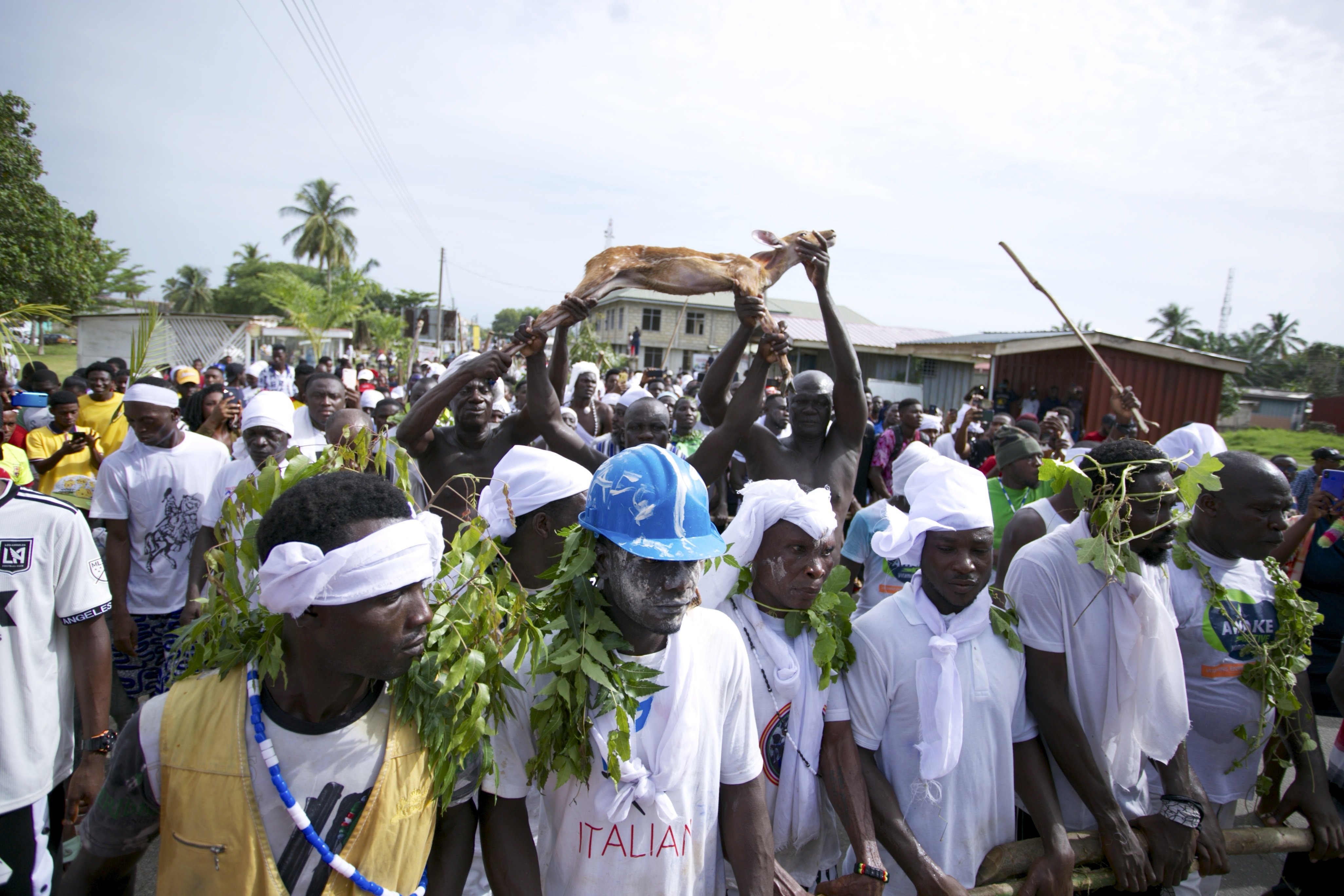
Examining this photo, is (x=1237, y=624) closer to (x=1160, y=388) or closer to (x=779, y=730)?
(x=779, y=730)

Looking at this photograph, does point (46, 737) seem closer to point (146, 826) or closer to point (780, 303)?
point (146, 826)

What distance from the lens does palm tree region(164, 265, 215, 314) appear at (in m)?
60.3

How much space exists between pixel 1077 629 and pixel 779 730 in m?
1.23

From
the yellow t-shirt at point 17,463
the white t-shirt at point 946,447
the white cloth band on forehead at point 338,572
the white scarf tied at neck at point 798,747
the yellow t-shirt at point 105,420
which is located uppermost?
the white cloth band on forehead at point 338,572

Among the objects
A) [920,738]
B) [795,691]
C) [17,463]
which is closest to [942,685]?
[920,738]

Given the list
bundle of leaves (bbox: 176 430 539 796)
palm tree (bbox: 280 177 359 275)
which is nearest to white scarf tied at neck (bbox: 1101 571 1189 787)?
bundle of leaves (bbox: 176 430 539 796)

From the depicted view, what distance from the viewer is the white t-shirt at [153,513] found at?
13.0ft

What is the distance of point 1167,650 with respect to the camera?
260 cm

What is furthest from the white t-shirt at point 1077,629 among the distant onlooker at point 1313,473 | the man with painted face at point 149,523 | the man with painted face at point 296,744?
the distant onlooker at point 1313,473

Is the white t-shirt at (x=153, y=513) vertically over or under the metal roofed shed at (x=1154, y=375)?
under

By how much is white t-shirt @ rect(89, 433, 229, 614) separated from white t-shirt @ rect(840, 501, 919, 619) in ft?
12.1

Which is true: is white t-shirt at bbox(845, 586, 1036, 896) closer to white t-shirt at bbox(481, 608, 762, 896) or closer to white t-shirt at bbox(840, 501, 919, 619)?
white t-shirt at bbox(481, 608, 762, 896)

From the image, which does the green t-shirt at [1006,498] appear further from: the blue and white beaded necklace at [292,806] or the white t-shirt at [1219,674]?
the blue and white beaded necklace at [292,806]

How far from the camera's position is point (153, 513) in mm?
4027
